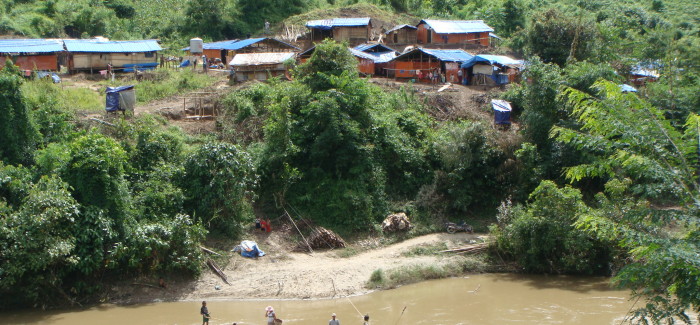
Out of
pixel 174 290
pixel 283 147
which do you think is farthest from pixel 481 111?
pixel 174 290

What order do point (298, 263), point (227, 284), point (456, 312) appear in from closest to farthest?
point (456, 312) < point (227, 284) < point (298, 263)

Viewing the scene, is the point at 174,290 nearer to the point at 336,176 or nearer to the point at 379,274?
the point at 379,274

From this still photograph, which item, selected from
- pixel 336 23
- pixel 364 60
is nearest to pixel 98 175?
pixel 364 60

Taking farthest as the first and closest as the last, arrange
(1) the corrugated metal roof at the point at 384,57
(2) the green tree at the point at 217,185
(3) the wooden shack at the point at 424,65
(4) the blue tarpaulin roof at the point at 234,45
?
(4) the blue tarpaulin roof at the point at 234,45, (1) the corrugated metal roof at the point at 384,57, (3) the wooden shack at the point at 424,65, (2) the green tree at the point at 217,185

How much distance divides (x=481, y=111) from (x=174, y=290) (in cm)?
1617

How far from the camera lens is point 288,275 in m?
19.7

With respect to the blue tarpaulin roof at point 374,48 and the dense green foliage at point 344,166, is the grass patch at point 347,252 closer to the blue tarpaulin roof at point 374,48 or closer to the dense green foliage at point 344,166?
the dense green foliage at point 344,166

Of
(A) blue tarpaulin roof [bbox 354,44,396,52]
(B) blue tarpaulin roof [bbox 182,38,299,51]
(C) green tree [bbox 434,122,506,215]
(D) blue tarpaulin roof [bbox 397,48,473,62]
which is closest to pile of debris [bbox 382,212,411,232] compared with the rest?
(C) green tree [bbox 434,122,506,215]

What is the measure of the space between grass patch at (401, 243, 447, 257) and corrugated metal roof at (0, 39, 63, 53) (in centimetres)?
2084

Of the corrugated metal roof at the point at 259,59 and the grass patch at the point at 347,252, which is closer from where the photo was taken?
the grass patch at the point at 347,252

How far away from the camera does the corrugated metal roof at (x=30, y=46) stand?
30.4 metres

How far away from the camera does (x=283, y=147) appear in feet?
76.0

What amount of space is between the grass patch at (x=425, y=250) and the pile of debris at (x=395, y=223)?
1.17 metres

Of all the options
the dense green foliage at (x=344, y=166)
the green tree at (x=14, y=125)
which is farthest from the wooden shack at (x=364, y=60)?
the green tree at (x=14, y=125)
